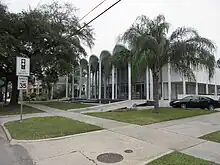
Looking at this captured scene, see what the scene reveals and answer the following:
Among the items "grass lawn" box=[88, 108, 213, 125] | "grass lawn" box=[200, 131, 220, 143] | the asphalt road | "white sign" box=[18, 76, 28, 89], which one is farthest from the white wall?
the asphalt road

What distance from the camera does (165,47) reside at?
642 inches

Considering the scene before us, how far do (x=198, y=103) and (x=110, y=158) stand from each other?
17976 mm

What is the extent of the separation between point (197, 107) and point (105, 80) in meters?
16.3

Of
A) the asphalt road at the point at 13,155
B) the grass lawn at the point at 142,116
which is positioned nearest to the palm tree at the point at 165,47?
the grass lawn at the point at 142,116

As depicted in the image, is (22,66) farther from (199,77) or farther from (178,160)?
(199,77)

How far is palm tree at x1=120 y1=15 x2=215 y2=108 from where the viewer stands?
15.4 meters

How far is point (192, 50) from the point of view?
51.9ft

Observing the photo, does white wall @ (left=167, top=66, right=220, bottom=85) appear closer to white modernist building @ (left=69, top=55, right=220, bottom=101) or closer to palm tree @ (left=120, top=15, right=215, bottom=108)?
white modernist building @ (left=69, top=55, right=220, bottom=101)

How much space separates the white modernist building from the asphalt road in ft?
65.1

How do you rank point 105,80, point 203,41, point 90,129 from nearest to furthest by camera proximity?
point 90,129 < point 203,41 < point 105,80

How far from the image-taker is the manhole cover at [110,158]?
5.64 m

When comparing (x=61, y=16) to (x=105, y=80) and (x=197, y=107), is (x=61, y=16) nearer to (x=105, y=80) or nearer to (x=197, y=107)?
(x=105, y=80)

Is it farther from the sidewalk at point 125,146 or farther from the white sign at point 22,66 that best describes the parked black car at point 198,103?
the white sign at point 22,66

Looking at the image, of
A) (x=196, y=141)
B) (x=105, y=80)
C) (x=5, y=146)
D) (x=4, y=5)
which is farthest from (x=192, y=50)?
(x=105, y=80)
